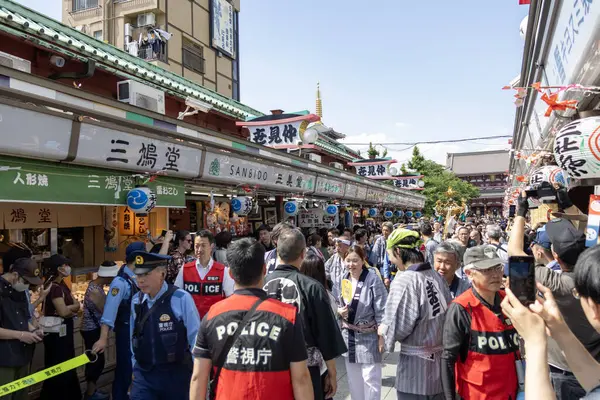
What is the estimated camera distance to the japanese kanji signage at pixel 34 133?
4723 mm

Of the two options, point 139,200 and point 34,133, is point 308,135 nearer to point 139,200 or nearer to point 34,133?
point 139,200

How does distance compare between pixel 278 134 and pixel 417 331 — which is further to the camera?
pixel 278 134

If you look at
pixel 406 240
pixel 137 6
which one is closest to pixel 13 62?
pixel 406 240

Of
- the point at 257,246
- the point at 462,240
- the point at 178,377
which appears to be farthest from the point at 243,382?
the point at 462,240

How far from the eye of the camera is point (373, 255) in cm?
1097

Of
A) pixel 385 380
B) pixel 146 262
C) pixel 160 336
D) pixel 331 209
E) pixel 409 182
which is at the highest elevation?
pixel 409 182

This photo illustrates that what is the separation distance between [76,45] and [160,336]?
6.93 meters

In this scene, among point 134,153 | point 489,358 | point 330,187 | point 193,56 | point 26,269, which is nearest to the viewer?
point 489,358

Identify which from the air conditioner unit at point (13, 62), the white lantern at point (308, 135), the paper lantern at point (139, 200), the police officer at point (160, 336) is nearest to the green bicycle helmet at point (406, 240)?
the police officer at point (160, 336)

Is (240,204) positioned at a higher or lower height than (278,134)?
lower

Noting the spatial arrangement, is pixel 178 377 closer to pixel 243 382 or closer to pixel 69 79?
pixel 243 382

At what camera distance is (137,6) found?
17.1m

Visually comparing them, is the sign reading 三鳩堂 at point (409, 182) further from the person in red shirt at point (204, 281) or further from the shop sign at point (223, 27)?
the person in red shirt at point (204, 281)

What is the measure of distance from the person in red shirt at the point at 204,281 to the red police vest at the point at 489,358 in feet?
10.3
